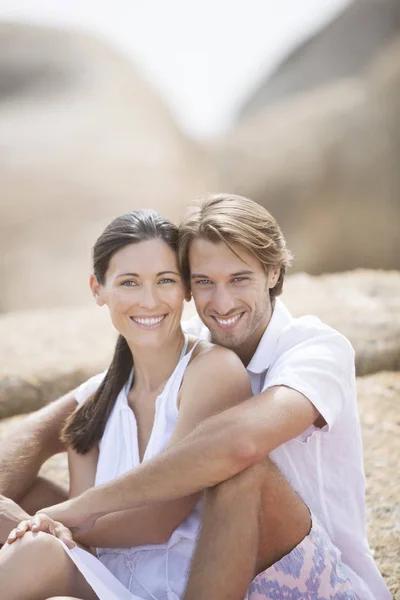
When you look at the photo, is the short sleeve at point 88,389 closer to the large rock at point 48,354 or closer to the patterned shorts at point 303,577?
the patterned shorts at point 303,577

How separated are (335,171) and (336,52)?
379cm

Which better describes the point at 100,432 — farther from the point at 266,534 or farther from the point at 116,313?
the point at 266,534

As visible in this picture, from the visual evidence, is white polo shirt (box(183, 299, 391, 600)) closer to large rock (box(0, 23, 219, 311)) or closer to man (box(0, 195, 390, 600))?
man (box(0, 195, 390, 600))

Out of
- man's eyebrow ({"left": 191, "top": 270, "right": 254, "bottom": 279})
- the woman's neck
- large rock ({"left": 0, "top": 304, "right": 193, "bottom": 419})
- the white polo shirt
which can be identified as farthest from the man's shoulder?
large rock ({"left": 0, "top": 304, "right": 193, "bottom": 419})

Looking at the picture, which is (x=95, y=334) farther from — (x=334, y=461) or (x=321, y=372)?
(x=321, y=372)

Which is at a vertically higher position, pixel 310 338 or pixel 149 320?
pixel 149 320

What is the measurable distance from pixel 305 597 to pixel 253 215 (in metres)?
1.32

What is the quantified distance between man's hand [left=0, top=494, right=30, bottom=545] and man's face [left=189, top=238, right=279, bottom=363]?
0.92 metres

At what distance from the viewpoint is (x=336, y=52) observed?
16.0m

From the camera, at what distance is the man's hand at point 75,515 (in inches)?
89.1

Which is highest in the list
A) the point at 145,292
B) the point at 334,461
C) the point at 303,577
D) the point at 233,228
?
the point at 233,228

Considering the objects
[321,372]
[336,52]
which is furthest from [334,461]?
[336,52]

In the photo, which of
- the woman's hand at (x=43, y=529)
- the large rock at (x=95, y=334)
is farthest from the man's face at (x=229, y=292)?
the large rock at (x=95, y=334)

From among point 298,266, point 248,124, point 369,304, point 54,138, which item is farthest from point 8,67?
point 369,304
